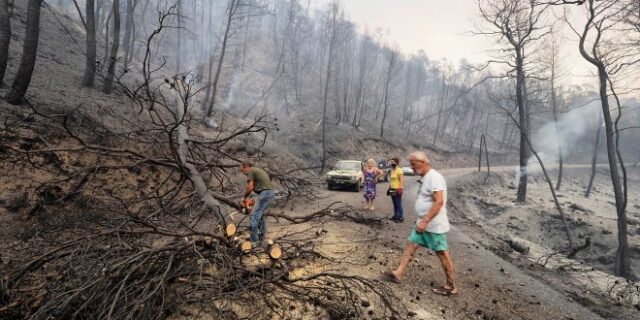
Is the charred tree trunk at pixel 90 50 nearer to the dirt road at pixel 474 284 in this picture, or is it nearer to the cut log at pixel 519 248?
the dirt road at pixel 474 284

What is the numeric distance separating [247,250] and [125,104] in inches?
453

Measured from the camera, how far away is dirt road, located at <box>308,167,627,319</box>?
437 centimetres

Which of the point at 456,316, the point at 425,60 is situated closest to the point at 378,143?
the point at 456,316

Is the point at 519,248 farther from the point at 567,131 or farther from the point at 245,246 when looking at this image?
the point at 567,131

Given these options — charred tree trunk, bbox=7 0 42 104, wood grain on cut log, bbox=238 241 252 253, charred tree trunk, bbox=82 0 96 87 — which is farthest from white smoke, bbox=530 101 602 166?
charred tree trunk, bbox=7 0 42 104

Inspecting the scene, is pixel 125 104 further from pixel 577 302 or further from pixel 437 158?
pixel 437 158

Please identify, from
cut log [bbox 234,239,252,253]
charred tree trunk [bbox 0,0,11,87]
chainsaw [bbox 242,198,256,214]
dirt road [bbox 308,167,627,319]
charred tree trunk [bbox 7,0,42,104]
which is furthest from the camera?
charred tree trunk [bbox 0,0,11,87]

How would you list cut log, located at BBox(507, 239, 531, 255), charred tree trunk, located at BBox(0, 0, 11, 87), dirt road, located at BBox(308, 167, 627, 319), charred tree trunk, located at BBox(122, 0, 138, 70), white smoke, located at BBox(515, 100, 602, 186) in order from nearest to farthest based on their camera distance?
dirt road, located at BBox(308, 167, 627, 319) → charred tree trunk, located at BBox(0, 0, 11, 87) → cut log, located at BBox(507, 239, 531, 255) → charred tree trunk, located at BBox(122, 0, 138, 70) → white smoke, located at BBox(515, 100, 602, 186)

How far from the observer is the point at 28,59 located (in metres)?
8.95

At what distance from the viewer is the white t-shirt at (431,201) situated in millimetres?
4395

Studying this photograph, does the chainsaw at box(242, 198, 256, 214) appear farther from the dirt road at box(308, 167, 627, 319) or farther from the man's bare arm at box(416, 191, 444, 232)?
the man's bare arm at box(416, 191, 444, 232)

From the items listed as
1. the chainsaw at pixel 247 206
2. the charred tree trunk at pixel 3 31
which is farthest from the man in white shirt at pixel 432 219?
the charred tree trunk at pixel 3 31

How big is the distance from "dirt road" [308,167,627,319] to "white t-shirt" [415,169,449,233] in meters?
0.99

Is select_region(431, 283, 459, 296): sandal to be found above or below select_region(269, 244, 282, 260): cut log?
below
